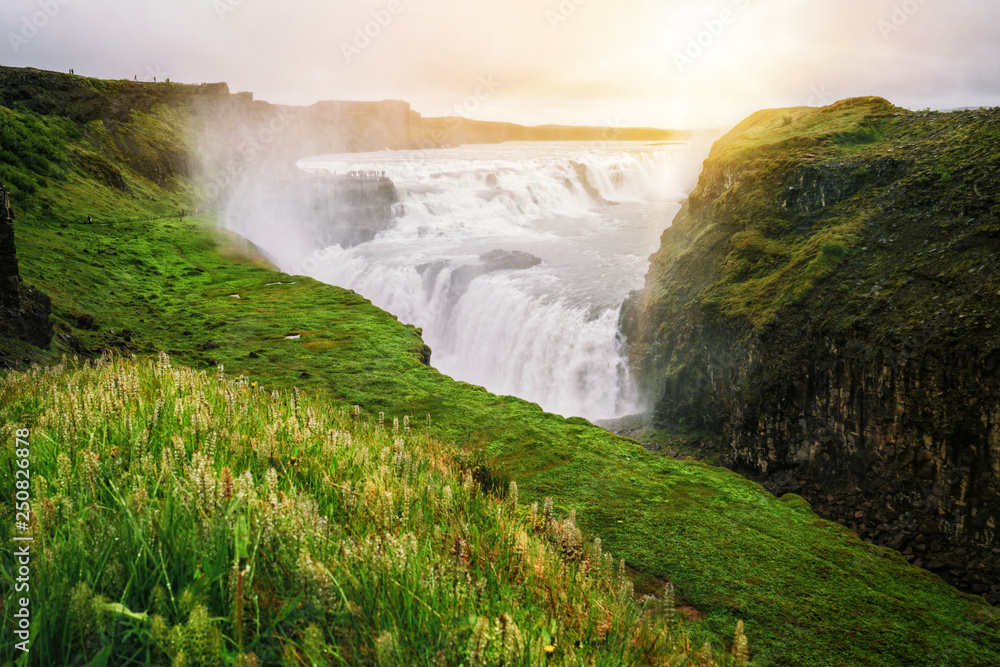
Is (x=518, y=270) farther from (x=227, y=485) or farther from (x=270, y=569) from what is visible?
(x=270, y=569)

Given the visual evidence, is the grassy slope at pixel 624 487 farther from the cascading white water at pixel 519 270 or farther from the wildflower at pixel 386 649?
the cascading white water at pixel 519 270

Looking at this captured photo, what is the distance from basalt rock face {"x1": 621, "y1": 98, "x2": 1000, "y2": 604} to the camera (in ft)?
28.9

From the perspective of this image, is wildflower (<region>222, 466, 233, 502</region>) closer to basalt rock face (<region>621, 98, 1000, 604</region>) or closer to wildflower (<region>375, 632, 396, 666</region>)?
wildflower (<region>375, 632, 396, 666</region>)

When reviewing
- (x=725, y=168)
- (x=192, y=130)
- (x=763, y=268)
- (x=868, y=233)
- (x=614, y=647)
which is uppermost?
(x=192, y=130)

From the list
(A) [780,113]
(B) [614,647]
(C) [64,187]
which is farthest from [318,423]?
(C) [64,187]

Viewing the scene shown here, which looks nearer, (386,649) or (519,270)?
(386,649)

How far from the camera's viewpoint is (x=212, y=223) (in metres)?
32.9

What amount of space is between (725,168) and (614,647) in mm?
17881

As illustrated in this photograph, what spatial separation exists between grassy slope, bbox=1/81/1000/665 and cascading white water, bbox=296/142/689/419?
8028 mm

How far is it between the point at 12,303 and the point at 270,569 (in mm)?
9493

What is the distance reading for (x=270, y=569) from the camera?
2.52 meters

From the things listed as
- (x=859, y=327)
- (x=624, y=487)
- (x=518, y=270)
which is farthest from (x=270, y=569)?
(x=518, y=270)

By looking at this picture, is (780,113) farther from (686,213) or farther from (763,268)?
(763,268)

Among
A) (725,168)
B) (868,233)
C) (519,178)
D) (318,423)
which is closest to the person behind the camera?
(318,423)
